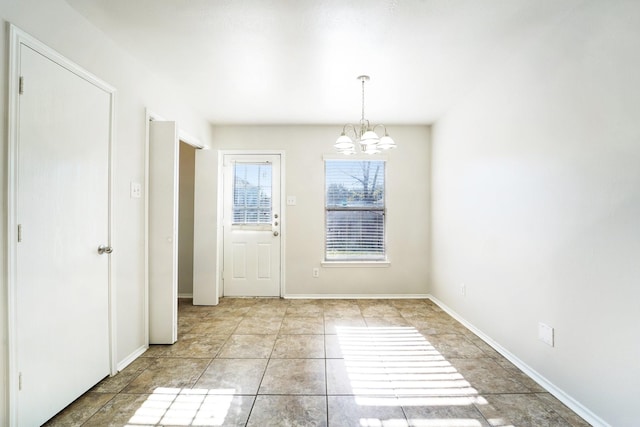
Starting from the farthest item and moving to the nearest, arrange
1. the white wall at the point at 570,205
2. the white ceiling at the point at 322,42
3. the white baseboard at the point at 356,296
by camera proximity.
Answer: the white baseboard at the point at 356,296
the white ceiling at the point at 322,42
the white wall at the point at 570,205

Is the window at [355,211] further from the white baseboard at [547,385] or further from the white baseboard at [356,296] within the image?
the white baseboard at [547,385]

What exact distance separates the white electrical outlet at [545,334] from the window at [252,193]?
325 centimetres

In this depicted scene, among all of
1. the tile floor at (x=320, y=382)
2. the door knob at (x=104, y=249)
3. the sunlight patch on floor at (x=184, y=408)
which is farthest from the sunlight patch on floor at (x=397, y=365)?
the door knob at (x=104, y=249)

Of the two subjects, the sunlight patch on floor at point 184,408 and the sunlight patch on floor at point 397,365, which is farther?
the sunlight patch on floor at point 397,365

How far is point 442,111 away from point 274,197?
8.10 ft

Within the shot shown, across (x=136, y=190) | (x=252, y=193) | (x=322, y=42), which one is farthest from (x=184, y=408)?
(x=252, y=193)

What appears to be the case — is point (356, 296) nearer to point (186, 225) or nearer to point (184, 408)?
point (186, 225)

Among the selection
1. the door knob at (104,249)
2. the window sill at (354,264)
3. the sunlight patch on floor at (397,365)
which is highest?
the door knob at (104,249)

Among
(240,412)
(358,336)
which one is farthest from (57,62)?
(358,336)

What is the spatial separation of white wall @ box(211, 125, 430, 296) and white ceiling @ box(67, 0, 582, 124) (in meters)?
0.94

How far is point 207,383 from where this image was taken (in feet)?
6.92

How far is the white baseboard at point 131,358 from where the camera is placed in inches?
91.0

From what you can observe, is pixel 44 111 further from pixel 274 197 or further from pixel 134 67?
pixel 274 197

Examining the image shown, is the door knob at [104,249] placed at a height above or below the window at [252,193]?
below
